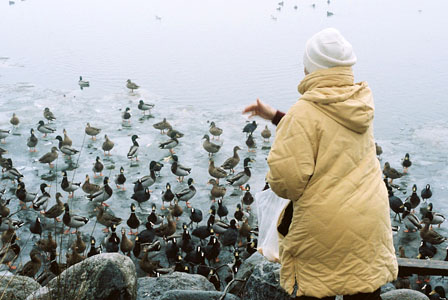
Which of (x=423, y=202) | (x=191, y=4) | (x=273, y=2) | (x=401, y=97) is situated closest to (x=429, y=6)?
(x=273, y=2)

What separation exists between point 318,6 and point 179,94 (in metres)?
17.5

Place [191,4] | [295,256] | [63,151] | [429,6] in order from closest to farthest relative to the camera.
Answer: [295,256] < [63,151] < [429,6] < [191,4]

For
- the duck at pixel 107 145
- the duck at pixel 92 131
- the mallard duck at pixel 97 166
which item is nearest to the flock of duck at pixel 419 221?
the mallard duck at pixel 97 166

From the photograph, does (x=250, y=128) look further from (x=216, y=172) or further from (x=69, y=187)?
(x=69, y=187)

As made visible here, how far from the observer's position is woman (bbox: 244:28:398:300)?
2.29m

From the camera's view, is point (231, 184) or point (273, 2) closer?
point (231, 184)

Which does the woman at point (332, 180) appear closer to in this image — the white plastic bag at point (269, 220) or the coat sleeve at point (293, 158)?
A: the coat sleeve at point (293, 158)

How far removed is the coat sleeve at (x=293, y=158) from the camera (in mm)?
2271

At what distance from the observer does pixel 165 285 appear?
5.01 m

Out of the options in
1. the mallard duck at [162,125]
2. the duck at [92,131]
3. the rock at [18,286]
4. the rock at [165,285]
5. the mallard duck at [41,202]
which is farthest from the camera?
the mallard duck at [162,125]

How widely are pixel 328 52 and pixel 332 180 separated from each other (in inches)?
24.5

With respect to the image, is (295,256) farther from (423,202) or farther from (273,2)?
(273,2)

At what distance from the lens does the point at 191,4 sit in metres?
31.1

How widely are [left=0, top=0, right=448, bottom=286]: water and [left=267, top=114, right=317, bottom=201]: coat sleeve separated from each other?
6484 mm
